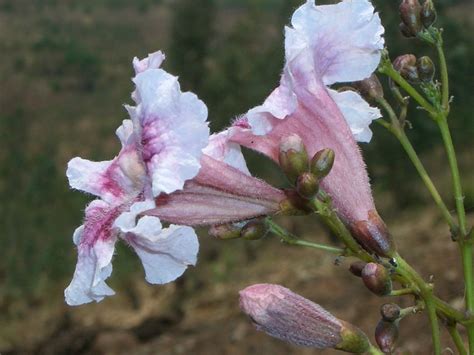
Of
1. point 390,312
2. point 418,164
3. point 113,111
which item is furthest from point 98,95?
point 390,312

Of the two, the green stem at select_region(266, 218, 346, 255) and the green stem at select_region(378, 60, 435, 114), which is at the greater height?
the green stem at select_region(378, 60, 435, 114)

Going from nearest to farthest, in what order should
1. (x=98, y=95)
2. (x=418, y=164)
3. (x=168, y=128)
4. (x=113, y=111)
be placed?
1. (x=168, y=128)
2. (x=418, y=164)
3. (x=113, y=111)
4. (x=98, y=95)

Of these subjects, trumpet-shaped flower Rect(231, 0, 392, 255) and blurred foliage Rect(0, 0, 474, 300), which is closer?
trumpet-shaped flower Rect(231, 0, 392, 255)

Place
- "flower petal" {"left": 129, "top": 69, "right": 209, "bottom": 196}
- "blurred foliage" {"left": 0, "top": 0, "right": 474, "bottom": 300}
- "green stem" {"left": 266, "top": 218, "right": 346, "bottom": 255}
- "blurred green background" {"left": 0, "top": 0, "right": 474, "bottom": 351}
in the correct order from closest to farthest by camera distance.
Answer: "flower petal" {"left": 129, "top": 69, "right": 209, "bottom": 196}
"green stem" {"left": 266, "top": 218, "right": 346, "bottom": 255}
"blurred green background" {"left": 0, "top": 0, "right": 474, "bottom": 351}
"blurred foliage" {"left": 0, "top": 0, "right": 474, "bottom": 300}

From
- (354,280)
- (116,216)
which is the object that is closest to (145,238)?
(116,216)

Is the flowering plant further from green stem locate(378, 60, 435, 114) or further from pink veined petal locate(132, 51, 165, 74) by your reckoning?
green stem locate(378, 60, 435, 114)

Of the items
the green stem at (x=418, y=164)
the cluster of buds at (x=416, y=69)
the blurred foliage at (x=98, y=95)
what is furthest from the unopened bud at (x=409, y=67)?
the blurred foliage at (x=98, y=95)

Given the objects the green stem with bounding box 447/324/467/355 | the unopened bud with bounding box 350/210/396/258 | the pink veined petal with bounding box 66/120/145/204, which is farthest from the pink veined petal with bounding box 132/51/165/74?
the green stem with bounding box 447/324/467/355

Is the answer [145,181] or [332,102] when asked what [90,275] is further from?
[332,102]
